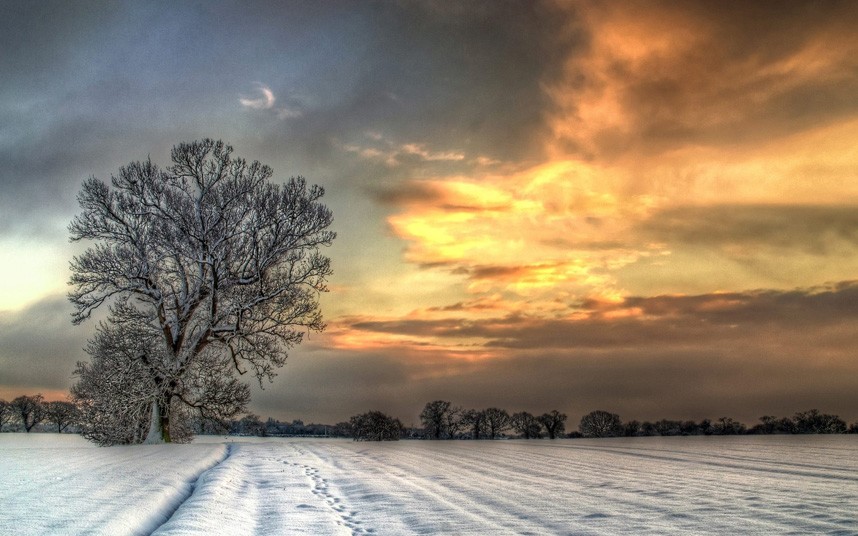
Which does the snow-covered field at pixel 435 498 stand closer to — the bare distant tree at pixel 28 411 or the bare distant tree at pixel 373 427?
the bare distant tree at pixel 373 427

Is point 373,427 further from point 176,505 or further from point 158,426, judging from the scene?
point 176,505

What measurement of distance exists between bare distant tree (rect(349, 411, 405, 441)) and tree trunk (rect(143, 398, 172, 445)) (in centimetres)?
791

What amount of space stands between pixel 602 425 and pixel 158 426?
72.5ft

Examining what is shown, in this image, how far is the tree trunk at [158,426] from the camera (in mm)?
24531

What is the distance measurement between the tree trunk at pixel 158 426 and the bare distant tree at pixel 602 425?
21347 mm

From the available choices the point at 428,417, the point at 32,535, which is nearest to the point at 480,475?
the point at 32,535

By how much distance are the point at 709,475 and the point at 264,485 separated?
6849mm

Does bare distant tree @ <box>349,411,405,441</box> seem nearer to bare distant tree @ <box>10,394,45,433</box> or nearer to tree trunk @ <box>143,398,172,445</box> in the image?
tree trunk @ <box>143,398,172,445</box>

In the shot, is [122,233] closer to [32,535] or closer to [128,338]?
[128,338]

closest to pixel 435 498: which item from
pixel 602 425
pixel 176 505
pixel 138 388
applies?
pixel 176 505

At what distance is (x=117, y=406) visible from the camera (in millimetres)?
24000

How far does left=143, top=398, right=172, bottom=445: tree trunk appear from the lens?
24.5m

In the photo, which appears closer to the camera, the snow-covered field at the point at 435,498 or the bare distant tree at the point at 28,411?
the snow-covered field at the point at 435,498

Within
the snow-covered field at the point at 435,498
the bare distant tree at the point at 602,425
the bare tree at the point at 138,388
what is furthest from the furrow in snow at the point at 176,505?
the bare distant tree at the point at 602,425
